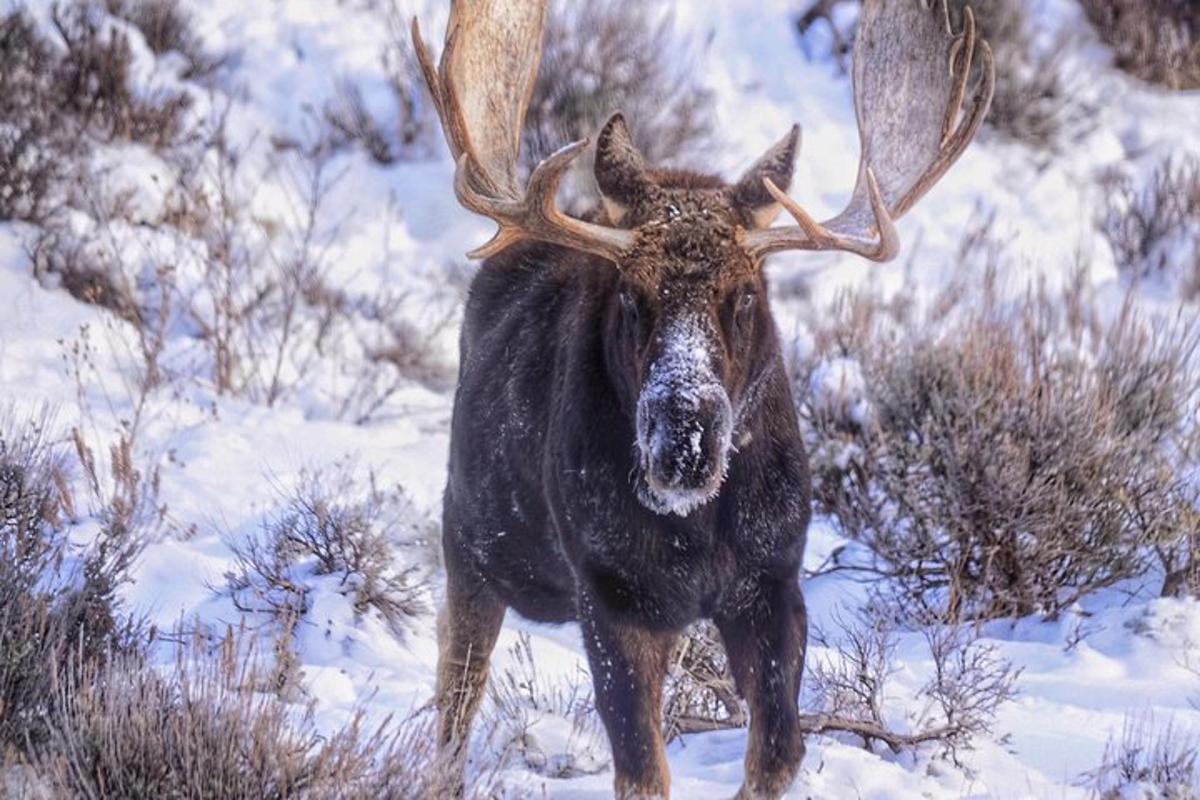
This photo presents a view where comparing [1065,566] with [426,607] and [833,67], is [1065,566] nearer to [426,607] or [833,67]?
[426,607]

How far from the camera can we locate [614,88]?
40.1 ft

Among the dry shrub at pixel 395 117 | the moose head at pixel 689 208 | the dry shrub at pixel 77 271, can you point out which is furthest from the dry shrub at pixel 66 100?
the moose head at pixel 689 208

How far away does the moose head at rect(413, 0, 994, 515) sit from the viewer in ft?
13.2

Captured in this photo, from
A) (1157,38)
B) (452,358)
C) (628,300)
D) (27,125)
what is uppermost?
(1157,38)

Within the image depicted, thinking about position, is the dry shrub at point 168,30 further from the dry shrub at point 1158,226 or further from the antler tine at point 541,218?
the antler tine at point 541,218

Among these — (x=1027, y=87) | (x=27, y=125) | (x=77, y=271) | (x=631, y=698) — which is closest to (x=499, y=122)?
(x=631, y=698)

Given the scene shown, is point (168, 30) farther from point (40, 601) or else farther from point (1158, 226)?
point (40, 601)

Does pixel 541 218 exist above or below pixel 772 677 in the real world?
above

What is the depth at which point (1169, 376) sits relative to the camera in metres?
7.54

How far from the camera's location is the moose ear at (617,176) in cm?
455

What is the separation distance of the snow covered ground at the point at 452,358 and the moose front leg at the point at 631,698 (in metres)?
0.45

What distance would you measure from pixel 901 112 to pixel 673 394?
1.50 m

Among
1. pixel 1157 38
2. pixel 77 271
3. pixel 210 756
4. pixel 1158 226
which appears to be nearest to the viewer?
pixel 210 756

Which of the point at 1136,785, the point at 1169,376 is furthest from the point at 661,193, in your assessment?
the point at 1169,376
